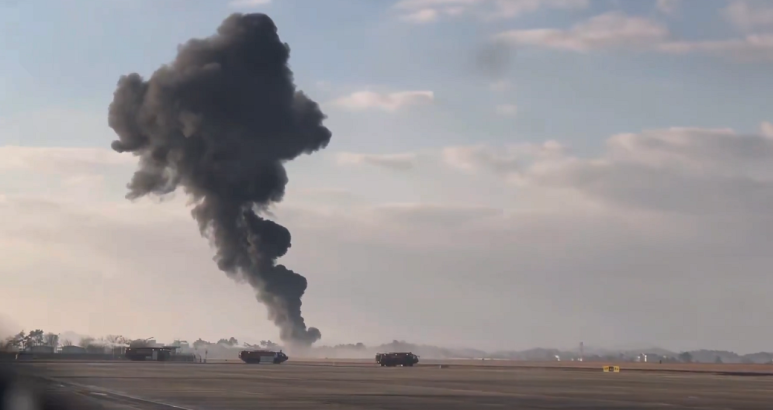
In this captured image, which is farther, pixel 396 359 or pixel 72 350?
pixel 72 350

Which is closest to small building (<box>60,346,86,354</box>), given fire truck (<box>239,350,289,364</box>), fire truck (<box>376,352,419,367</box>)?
fire truck (<box>239,350,289,364</box>)

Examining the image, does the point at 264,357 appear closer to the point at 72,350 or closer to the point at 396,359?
the point at 396,359

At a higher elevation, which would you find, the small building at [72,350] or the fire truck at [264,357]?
the small building at [72,350]

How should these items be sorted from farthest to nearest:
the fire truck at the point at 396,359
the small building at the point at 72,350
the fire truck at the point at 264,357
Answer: the small building at the point at 72,350
the fire truck at the point at 264,357
the fire truck at the point at 396,359

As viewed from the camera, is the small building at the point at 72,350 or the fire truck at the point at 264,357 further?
the small building at the point at 72,350

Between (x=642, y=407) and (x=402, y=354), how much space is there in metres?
81.0

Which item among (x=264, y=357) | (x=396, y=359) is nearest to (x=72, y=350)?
(x=264, y=357)

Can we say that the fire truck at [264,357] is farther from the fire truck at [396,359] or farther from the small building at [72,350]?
the small building at [72,350]

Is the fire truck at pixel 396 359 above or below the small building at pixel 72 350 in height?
below

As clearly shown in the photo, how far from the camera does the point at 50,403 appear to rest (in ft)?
93.5

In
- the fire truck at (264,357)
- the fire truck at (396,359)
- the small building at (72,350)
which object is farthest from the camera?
the small building at (72,350)

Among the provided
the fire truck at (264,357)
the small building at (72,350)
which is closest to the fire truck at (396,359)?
the fire truck at (264,357)

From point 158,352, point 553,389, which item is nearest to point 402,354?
point 158,352

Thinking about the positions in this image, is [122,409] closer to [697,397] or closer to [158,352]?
[697,397]
